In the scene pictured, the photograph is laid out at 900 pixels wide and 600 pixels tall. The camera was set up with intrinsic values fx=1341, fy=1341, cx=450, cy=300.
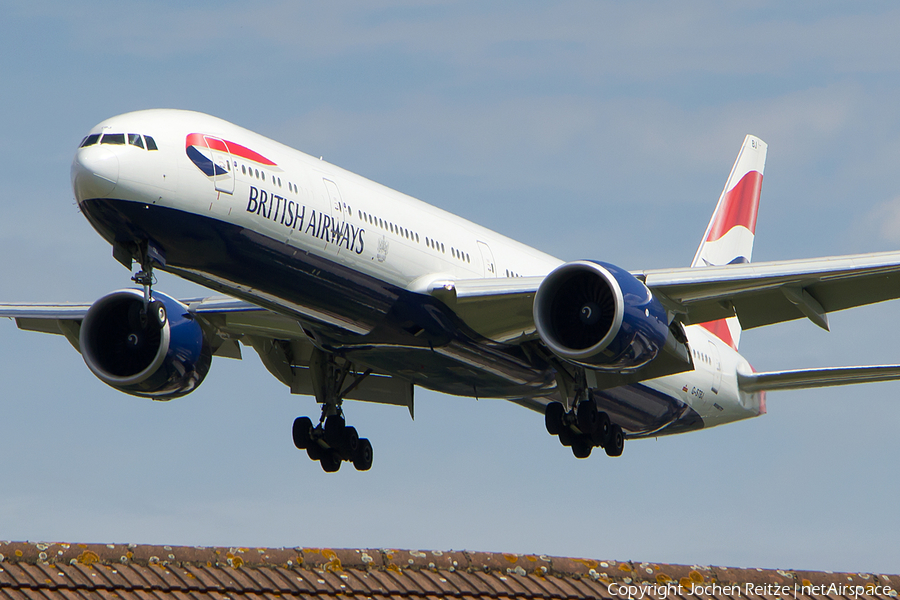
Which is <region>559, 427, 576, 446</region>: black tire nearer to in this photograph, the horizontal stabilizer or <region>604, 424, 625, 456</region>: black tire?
<region>604, 424, 625, 456</region>: black tire

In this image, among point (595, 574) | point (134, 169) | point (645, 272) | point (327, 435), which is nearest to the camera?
point (595, 574)

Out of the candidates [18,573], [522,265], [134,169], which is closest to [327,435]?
[522,265]

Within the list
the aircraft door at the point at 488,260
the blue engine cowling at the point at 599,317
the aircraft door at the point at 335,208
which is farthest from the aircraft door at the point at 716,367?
the aircraft door at the point at 335,208

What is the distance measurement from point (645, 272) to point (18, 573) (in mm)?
13359

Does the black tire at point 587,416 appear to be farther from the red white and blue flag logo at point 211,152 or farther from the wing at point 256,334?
the red white and blue flag logo at point 211,152

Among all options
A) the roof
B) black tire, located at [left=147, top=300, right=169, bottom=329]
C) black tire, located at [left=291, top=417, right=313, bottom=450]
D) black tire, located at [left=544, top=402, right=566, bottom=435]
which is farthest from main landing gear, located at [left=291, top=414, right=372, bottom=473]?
the roof

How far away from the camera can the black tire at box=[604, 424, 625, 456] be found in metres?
28.0

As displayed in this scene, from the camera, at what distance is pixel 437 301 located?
24.3 m

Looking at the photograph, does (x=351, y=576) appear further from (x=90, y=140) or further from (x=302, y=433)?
(x=302, y=433)

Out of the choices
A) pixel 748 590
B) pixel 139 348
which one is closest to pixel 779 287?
pixel 748 590

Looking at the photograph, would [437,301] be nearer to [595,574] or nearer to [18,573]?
[595,574]

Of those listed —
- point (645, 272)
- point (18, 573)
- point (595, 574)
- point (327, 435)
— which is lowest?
point (18, 573)

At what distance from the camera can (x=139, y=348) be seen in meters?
27.2

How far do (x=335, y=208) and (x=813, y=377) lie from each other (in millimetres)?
11599
